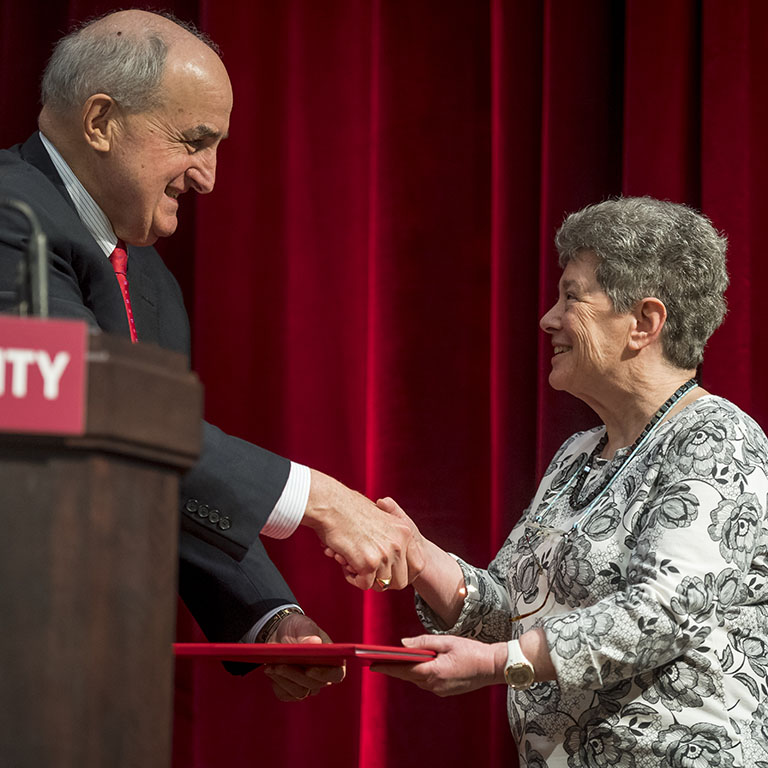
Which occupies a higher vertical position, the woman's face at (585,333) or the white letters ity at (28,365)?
the woman's face at (585,333)

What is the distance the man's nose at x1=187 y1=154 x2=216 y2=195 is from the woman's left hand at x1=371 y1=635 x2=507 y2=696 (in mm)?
971

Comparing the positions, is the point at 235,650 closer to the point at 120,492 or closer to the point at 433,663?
the point at 433,663

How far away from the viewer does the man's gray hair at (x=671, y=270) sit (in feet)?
6.31

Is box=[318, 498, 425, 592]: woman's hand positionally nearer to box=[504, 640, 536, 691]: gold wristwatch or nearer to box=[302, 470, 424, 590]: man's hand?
box=[302, 470, 424, 590]: man's hand

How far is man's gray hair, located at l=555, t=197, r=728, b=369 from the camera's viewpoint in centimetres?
192

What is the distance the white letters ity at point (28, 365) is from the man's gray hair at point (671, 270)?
4.86 feet

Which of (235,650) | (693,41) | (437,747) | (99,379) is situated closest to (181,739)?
(437,747)

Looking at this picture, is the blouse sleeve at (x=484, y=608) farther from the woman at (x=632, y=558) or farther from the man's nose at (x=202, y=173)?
the man's nose at (x=202, y=173)

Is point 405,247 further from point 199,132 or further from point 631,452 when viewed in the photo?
point 631,452

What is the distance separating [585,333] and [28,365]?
1.49 meters

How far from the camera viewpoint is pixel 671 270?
6.35ft

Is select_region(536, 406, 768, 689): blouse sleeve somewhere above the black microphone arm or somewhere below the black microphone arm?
below

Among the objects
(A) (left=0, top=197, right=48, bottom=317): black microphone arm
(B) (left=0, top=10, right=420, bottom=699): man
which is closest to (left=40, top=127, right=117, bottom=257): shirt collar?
(B) (left=0, top=10, right=420, bottom=699): man

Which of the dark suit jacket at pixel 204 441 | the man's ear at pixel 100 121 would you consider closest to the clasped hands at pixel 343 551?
the dark suit jacket at pixel 204 441
